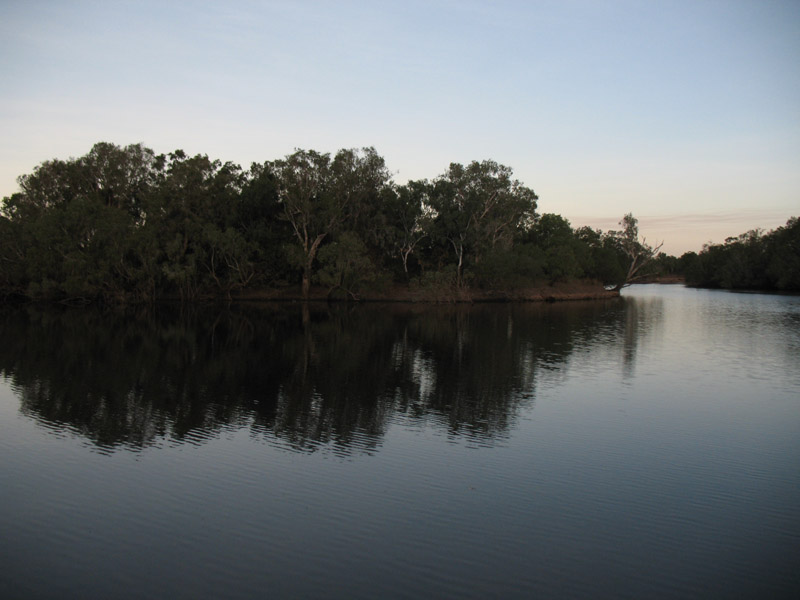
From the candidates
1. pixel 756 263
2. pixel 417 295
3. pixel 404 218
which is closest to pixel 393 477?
pixel 417 295

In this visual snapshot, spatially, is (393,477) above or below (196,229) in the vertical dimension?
below

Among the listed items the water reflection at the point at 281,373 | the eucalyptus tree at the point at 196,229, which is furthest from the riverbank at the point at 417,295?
the water reflection at the point at 281,373

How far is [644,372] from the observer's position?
25328mm

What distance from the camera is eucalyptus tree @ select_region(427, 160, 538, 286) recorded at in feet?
224

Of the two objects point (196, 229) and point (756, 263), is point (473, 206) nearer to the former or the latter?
point (196, 229)

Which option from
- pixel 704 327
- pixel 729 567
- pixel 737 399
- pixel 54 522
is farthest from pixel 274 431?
pixel 704 327

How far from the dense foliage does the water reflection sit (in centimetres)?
8316

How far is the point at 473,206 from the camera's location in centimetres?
6881

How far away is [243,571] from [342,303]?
5745cm

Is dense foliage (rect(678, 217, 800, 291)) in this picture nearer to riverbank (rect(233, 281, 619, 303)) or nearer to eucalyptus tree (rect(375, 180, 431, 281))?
riverbank (rect(233, 281, 619, 303))

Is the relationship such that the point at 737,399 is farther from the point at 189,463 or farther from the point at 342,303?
the point at 342,303

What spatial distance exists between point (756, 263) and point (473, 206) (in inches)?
3436

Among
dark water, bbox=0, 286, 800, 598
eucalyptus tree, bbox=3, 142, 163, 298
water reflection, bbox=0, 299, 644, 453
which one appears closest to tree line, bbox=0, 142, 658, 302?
eucalyptus tree, bbox=3, 142, 163, 298

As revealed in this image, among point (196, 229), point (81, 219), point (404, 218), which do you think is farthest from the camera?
point (404, 218)
